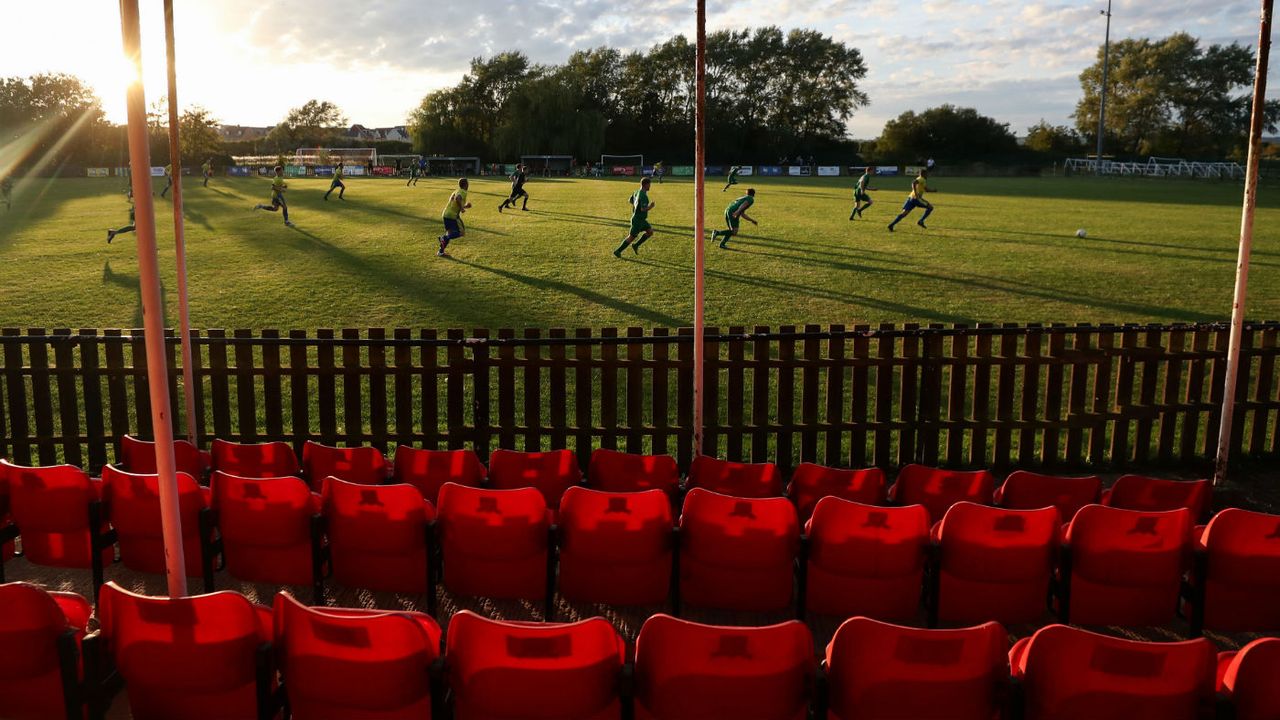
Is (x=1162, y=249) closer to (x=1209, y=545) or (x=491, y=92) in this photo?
(x=1209, y=545)

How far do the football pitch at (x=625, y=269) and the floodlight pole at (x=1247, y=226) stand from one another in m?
5.45

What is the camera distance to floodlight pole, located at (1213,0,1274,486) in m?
6.96

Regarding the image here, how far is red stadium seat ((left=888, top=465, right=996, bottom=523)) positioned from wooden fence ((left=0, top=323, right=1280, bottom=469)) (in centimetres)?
211

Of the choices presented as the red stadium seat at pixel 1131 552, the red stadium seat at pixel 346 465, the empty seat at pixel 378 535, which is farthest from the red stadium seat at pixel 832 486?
the red stadium seat at pixel 346 465

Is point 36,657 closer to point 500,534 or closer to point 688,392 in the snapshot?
point 500,534

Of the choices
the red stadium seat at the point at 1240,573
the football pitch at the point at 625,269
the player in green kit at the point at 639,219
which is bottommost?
the red stadium seat at the point at 1240,573

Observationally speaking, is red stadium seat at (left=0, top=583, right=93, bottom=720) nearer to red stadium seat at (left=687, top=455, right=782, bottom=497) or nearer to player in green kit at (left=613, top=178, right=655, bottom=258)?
red stadium seat at (left=687, top=455, right=782, bottom=497)

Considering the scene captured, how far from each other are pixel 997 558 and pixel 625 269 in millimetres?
14113

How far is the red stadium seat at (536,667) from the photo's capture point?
3328mm

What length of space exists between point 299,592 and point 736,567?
2671 mm

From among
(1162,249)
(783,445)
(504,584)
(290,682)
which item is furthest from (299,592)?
(1162,249)

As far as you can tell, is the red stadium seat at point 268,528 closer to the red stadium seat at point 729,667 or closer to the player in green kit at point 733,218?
the red stadium seat at point 729,667

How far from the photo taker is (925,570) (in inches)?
207

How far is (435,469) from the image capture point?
626 cm
